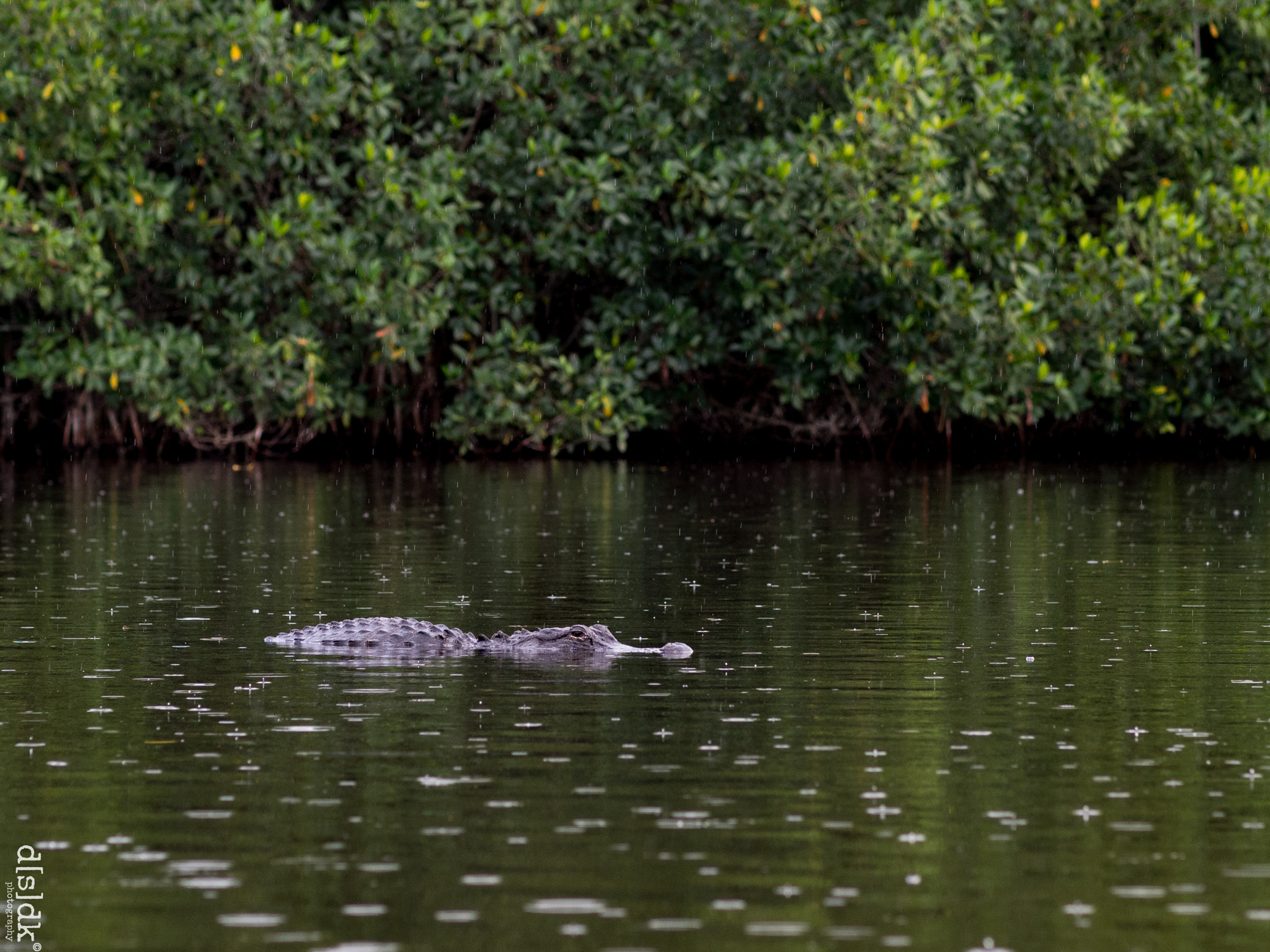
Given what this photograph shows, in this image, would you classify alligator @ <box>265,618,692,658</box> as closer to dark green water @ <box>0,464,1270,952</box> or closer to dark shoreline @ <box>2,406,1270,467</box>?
dark green water @ <box>0,464,1270,952</box>

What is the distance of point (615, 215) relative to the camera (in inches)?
1757

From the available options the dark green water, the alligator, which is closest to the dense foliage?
the dark green water

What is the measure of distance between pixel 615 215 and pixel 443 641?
27972 mm

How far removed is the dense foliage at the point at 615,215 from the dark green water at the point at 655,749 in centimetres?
1763

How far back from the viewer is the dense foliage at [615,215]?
43.2 metres

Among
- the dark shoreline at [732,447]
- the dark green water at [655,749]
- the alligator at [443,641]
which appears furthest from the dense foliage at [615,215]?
the alligator at [443,641]

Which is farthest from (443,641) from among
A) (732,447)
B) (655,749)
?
(732,447)

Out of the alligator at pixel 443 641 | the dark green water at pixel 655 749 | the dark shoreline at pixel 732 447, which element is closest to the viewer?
the dark green water at pixel 655 749

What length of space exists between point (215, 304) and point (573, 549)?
75.1ft

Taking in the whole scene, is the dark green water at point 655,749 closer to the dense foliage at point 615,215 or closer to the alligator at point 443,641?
the alligator at point 443,641

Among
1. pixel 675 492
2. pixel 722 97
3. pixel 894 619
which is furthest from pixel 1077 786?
pixel 722 97

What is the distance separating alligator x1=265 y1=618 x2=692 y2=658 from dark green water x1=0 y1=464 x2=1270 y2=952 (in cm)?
41

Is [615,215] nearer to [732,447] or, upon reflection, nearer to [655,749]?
[732,447]

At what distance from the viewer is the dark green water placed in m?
9.18
